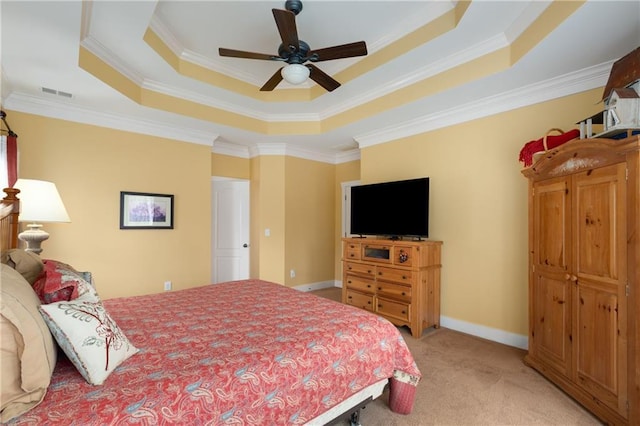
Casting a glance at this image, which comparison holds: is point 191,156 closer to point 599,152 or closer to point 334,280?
point 334,280

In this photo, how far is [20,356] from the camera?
1.01 meters

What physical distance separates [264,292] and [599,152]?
8.76 feet

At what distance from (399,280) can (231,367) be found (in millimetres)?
2676

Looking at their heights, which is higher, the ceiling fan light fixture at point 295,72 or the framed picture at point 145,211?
the ceiling fan light fixture at point 295,72

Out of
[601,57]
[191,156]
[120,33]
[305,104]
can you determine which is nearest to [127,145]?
[191,156]

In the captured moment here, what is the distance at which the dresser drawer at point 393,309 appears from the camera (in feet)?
11.6

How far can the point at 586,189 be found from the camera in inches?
83.8

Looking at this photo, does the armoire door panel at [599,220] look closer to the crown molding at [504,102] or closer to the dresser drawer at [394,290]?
the crown molding at [504,102]

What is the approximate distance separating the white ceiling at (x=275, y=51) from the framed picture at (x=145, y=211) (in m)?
0.93

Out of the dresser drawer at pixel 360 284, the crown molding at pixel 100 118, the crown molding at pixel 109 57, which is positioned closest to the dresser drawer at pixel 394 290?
the dresser drawer at pixel 360 284

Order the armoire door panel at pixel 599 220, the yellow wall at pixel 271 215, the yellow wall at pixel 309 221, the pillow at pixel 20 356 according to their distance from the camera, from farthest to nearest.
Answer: the yellow wall at pixel 309 221 → the yellow wall at pixel 271 215 → the armoire door panel at pixel 599 220 → the pillow at pixel 20 356

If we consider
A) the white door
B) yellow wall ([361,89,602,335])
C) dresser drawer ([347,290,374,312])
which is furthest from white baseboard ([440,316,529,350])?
the white door

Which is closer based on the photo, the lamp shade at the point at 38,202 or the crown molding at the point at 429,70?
the lamp shade at the point at 38,202

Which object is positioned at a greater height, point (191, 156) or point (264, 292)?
point (191, 156)
